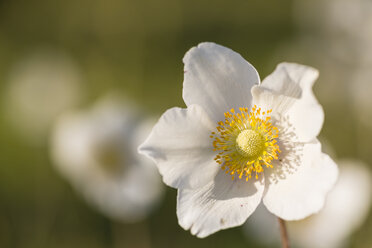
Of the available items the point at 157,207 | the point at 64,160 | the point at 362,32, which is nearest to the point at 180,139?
the point at 64,160

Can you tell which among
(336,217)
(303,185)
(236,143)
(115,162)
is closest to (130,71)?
(115,162)

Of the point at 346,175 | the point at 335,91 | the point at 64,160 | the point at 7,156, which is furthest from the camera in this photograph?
the point at 7,156

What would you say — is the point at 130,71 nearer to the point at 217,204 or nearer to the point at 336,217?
the point at 336,217

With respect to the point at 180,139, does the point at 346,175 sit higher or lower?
lower

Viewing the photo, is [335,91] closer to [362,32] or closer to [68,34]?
[362,32]

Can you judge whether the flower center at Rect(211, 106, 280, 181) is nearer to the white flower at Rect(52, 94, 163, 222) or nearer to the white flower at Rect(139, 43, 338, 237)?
the white flower at Rect(139, 43, 338, 237)

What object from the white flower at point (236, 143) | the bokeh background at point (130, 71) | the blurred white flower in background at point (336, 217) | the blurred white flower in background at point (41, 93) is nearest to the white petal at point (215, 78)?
the white flower at point (236, 143)

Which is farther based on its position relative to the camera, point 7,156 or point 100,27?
point 100,27
